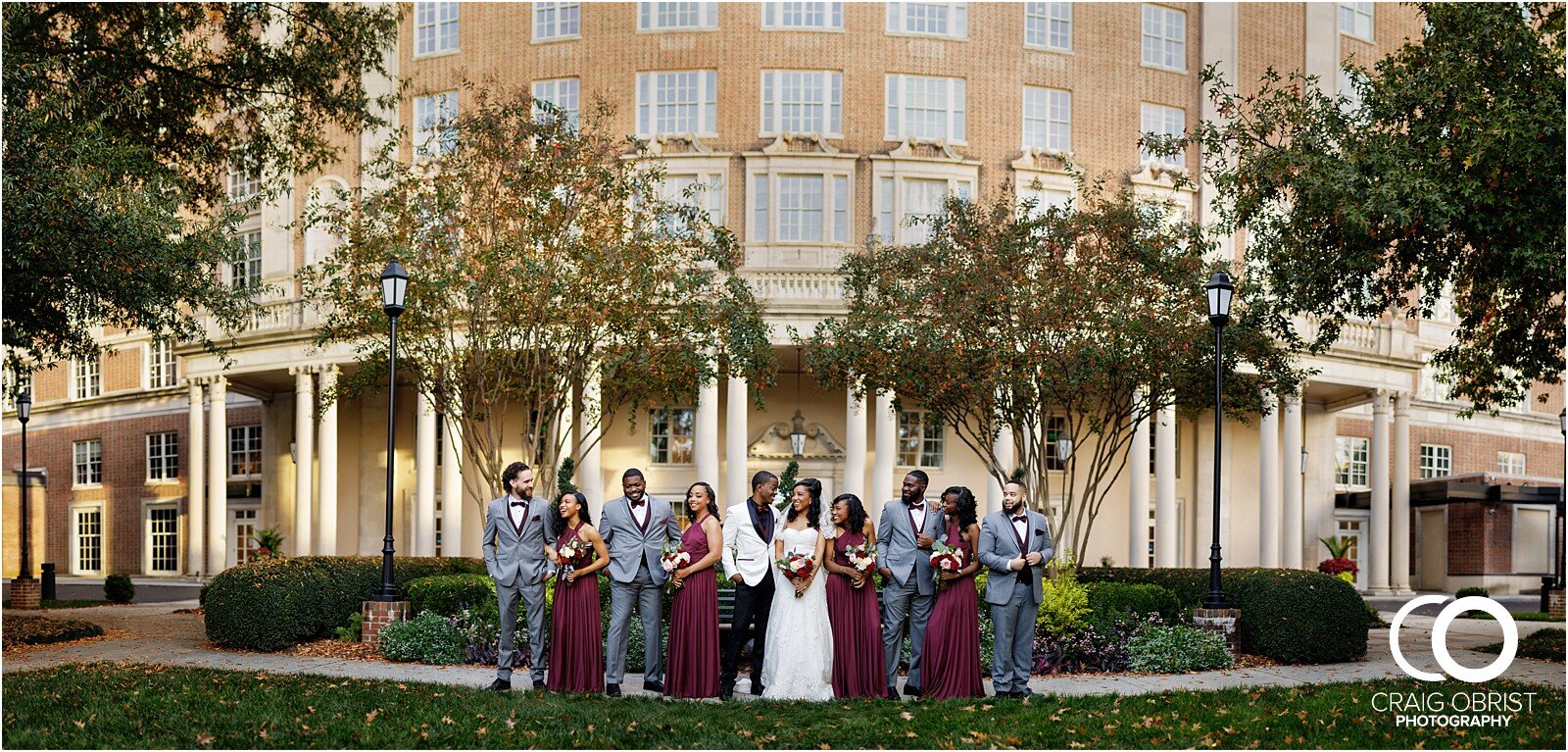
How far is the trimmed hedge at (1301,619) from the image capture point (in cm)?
1822

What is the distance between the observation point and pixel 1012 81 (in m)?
41.0

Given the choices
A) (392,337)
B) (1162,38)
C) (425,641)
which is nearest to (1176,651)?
(425,641)

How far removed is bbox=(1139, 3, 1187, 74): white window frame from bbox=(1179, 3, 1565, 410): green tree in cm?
2272

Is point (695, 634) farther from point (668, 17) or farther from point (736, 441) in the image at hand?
point (668, 17)

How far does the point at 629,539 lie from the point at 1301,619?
8772 millimetres

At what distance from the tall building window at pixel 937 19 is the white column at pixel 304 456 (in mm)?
17873

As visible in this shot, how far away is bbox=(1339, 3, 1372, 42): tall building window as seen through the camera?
146ft

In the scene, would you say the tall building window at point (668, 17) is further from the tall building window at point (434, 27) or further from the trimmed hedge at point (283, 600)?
the trimmed hedge at point (283, 600)

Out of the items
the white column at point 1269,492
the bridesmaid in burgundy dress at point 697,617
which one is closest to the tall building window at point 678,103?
the white column at point 1269,492

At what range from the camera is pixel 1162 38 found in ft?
140

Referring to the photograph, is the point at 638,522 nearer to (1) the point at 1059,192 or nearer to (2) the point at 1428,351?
(1) the point at 1059,192

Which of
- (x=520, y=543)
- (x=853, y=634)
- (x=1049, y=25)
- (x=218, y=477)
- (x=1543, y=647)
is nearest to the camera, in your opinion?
(x=853, y=634)

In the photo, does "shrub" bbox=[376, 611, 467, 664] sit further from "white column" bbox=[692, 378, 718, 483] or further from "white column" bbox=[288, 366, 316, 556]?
"white column" bbox=[288, 366, 316, 556]

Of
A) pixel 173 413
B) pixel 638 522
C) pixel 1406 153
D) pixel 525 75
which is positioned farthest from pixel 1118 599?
pixel 173 413
